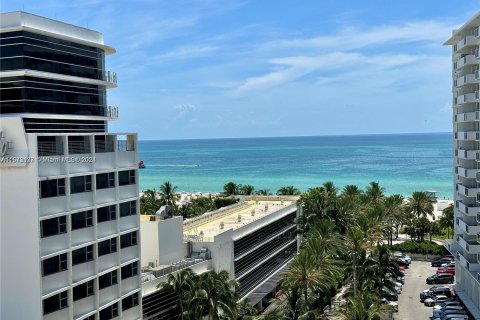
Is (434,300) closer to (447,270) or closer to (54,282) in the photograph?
(447,270)

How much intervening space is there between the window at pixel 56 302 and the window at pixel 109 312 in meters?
3.57

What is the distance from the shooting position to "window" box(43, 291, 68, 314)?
95.6ft

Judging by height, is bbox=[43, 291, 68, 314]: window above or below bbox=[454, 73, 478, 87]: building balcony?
below

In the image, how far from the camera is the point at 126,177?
36156 mm

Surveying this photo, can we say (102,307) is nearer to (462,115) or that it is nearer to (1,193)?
(1,193)

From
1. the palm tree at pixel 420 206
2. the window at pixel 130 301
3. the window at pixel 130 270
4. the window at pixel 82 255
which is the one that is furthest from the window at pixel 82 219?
the palm tree at pixel 420 206

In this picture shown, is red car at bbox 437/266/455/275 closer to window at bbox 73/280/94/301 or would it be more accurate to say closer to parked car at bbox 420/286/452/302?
parked car at bbox 420/286/452/302

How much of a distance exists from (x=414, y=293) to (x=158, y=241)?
31958mm

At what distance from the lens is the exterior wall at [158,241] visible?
4156cm

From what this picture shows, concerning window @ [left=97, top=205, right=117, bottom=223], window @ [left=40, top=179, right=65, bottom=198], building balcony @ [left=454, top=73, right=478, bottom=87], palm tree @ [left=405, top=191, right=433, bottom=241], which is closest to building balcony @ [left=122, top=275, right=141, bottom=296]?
window @ [left=97, top=205, right=117, bottom=223]

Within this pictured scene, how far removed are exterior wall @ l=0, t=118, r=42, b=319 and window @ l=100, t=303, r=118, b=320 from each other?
5371 millimetres

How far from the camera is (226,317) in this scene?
36.1 meters

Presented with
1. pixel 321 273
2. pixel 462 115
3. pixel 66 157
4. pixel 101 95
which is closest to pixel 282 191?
pixel 462 115

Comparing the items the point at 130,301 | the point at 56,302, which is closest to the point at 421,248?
the point at 130,301
